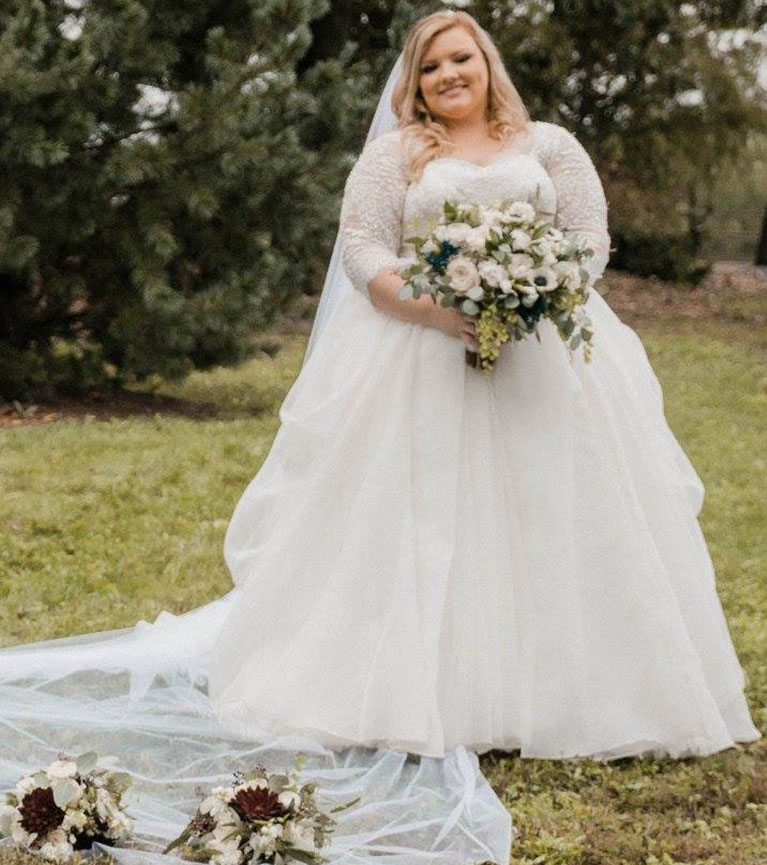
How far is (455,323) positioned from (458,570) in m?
0.78

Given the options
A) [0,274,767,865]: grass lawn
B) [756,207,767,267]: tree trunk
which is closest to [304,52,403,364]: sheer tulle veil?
[0,274,767,865]: grass lawn

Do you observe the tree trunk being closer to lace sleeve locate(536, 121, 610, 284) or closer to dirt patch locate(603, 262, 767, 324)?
dirt patch locate(603, 262, 767, 324)

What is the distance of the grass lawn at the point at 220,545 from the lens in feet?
12.6

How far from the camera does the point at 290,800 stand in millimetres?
3348

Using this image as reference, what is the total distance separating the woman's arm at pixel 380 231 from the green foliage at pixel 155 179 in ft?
17.7

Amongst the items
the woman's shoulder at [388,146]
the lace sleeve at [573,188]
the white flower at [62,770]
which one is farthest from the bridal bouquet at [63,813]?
the lace sleeve at [573,188]

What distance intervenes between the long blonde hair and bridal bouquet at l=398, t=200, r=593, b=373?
0.48 m

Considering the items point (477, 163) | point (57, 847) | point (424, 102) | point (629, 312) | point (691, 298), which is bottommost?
point (691, 298)

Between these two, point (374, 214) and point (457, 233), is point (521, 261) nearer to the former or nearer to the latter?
point (457, 233)

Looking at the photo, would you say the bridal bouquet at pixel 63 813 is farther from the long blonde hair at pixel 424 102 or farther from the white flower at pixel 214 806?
the long blonde hair at pixel 424 102

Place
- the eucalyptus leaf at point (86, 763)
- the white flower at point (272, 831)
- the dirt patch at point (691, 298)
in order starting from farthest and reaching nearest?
1. the dirt patch at point (691, 298)
2. the eucalyptus leaf at point (86, 763)
3. the white flower at point (272, 831)

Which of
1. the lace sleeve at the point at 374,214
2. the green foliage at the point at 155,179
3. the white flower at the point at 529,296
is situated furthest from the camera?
the green foliage at the point at 155,179

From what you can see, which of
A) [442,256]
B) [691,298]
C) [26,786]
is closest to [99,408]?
[442,256]

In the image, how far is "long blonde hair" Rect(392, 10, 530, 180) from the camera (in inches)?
173
